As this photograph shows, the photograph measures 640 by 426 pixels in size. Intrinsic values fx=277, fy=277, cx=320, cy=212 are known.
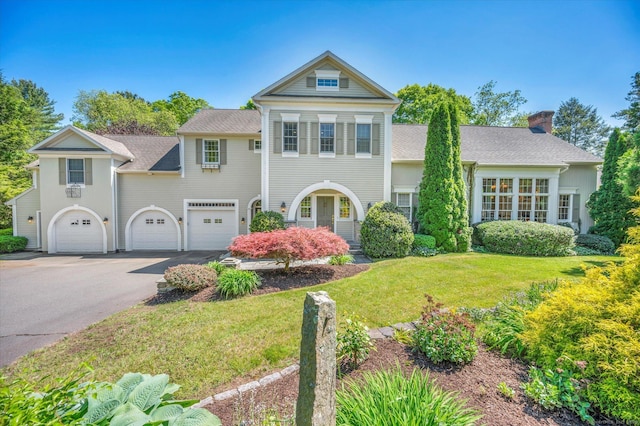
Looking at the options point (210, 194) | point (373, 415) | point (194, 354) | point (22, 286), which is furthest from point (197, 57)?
point (373, 415)

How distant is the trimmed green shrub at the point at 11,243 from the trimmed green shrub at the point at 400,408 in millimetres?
19919

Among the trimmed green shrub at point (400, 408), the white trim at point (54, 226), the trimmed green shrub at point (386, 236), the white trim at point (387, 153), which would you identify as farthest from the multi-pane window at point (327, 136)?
the white trim at point (54, 226)

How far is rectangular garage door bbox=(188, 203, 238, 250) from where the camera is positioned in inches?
602

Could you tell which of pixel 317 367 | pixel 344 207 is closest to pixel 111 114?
pixel 344 207

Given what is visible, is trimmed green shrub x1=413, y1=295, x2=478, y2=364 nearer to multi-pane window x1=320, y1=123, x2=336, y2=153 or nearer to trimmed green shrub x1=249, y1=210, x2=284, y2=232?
trimmed green shrub x1=249, y1=210, x2=284, y2=232

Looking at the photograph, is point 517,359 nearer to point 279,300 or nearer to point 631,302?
point 631,302

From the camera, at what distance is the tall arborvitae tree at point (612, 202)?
13.5 m

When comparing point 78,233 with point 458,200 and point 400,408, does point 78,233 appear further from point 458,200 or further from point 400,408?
point 458,200

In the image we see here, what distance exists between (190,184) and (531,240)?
1695 centimetres

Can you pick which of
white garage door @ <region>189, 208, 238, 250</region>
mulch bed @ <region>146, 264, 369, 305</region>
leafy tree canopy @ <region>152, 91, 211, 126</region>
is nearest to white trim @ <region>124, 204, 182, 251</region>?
white garage door @ <region>189, 208, 238, 250</region>

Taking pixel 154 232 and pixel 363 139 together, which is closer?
pixel 363 139

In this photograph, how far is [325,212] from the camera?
1427 centimetres

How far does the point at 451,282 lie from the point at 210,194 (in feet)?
41.2

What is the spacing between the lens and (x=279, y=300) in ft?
22.5
